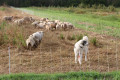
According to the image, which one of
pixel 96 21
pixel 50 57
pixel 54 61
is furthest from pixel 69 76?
pixel 96 21

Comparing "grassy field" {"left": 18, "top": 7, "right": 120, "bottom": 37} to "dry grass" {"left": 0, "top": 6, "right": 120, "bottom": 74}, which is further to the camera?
"grassy field" {"left": 18, "top": 7, "right": 120, "bottom": 37}

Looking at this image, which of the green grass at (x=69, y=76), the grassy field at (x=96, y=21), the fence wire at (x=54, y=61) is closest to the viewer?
the green grass at (x=69, y=76)

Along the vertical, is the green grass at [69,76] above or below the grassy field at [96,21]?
above

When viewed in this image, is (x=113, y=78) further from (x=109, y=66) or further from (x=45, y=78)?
(x=45, y=78)

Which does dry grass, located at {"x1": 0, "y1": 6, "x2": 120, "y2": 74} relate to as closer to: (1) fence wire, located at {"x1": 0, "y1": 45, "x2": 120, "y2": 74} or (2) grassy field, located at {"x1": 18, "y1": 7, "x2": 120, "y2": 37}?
(1) fence wire, located at {"x1": 0, "y1": 45, "x2": 120, "y2": 74}

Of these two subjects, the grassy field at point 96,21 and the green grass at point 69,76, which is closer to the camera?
the green grass at point 69,76

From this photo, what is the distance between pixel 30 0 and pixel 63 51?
46.2 m

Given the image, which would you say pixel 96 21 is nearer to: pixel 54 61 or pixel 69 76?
pixel 54 61

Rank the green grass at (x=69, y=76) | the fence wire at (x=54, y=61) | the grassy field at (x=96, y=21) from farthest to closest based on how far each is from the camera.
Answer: the grassy field at (x=96, y=21)
the fence wire at (x=54, y=61)
the green grass at (x=69, y=76)

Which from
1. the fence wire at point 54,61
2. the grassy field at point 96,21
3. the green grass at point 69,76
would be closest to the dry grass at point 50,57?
the fence wire at point 54,61

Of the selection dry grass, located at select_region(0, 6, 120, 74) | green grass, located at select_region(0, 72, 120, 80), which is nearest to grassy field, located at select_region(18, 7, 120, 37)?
dry grass, located at select_region(0, 6, 120, 74)

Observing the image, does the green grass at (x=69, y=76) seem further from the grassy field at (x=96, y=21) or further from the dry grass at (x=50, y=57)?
the grassy field at (x=96, y=21)

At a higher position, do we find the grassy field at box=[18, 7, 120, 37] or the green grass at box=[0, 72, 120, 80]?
the green grass at box=[0, 72, 120, 80]

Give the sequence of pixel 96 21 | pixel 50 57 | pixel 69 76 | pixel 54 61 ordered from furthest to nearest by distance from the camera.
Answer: pixel 96 21 → pixel 50 57 → pixel 54 61 → pixel 69 76
